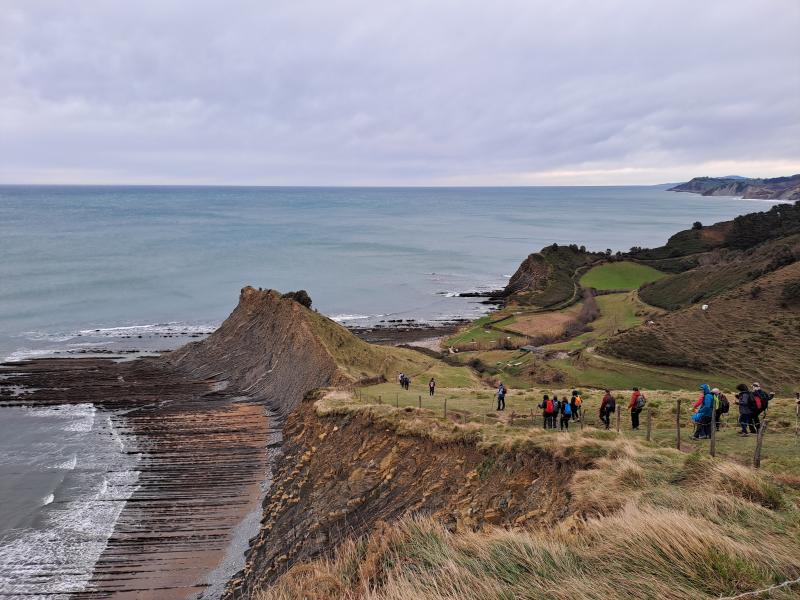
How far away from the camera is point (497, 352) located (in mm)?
50281

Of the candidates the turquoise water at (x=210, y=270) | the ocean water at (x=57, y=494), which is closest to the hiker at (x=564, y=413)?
the ocean water at (x=57, y=494)

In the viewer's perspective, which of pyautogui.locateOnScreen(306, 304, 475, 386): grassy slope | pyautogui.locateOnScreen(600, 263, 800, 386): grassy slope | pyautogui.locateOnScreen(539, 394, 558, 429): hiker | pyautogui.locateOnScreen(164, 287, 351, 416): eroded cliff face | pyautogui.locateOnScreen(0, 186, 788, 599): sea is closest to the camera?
pyautogui.locateOnScreen(539, 394, 558, 429): hiker

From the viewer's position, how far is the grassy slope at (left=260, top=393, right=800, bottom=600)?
6079 millimetres

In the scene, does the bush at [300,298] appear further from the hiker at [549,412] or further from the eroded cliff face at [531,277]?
the eroded cliff face at [531,277]

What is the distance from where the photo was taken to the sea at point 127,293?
22766 millimetres

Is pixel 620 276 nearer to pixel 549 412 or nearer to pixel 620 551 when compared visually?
pixel 549 412

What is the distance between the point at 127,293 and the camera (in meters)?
81.2

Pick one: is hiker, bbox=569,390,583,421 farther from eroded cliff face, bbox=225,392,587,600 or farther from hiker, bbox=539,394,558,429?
eroded cliff face, bbox=225,392,587,600

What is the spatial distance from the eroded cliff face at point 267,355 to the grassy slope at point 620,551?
2347 cm

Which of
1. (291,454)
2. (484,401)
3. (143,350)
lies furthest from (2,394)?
(484,401)

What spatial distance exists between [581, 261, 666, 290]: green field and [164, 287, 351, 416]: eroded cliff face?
53643 mm

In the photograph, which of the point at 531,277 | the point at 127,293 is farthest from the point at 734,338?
the point at 127,293

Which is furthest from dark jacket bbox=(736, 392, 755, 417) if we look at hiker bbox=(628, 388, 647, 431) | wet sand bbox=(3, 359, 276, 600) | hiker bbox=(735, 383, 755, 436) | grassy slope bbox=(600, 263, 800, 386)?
grassy slope bbox=(600, 263, 800, 386)

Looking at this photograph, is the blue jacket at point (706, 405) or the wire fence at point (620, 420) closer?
the wire fence at point (620, 420)
